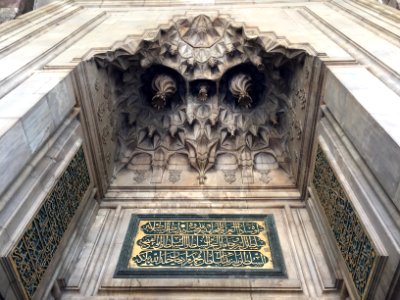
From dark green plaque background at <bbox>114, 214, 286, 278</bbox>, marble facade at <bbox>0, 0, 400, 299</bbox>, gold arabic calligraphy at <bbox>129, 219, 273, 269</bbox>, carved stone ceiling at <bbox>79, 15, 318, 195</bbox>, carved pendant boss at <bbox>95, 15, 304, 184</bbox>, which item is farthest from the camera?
carved pendant boss at <bbox>95, 15, 304, 184</bbox>

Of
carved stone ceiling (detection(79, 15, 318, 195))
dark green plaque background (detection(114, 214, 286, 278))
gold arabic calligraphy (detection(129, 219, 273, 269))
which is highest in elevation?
carved stone ceiling (detection(79, 15, 318, 195))

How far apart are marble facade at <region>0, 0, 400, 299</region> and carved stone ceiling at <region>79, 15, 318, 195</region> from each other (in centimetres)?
2

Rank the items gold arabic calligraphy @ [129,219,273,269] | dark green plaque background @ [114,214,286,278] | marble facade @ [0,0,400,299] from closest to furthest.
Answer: marble facade @ [0,0,400,299] < dark green plaque background @ [114,214,286,278] < gold arabic calligraphy @ [129,219,273,269]

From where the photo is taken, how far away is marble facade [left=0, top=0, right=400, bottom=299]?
3.07 meters

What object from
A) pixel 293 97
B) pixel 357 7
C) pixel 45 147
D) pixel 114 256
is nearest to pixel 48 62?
pixel 45 147

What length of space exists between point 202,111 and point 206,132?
38cm

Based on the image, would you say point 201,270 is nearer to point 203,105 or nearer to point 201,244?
point 201,244

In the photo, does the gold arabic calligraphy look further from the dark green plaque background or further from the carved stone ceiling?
the carved stone ceiling

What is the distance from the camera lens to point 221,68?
5.66 metres

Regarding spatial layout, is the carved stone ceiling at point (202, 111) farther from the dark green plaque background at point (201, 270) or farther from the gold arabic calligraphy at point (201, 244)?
the dark green plaque background at point (201, 270)

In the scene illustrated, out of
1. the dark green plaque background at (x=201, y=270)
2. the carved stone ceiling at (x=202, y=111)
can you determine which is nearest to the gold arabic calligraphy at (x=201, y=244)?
the dark green plaque background at (x=201, y=270)

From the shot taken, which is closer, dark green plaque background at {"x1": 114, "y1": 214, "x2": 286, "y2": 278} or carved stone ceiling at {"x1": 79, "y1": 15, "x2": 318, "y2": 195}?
dark green plaque background at {"x1": 114, "y1": 214, "x2": 286, "y2": 278}

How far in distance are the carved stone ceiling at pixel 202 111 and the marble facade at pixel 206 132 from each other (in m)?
0.02

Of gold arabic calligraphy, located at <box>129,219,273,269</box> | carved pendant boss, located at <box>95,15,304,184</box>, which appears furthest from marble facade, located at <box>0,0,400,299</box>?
gold arabic calligraphy, located at <box>129,219,273,269</box>
